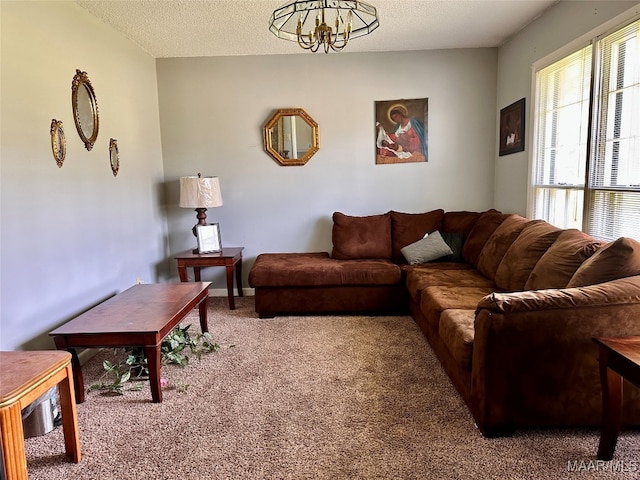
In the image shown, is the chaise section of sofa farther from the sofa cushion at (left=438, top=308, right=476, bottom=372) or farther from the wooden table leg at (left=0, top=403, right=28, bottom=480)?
the wooden table leg at (left=0, top=403, right=28, bottom=480)

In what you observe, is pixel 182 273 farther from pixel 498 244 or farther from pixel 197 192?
pixel 498 244

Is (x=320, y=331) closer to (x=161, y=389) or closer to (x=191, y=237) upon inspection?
(x=161, y=389)

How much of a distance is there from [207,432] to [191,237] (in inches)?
113

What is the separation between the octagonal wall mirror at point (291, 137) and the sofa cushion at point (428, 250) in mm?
1469

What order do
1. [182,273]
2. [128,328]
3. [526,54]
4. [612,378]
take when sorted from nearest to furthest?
[612,378]
[128,328]
[526,54]
[182,273]

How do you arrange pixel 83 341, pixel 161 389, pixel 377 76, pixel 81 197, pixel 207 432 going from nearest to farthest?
1. pixel 207 432
2. pixel 83 341
3. pixel 161 389
4. pixel 81 197
5. pixel 377 76

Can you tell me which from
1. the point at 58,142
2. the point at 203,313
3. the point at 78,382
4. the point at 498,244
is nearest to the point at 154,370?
the point at 78,382

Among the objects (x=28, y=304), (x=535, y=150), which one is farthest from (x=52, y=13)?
(x=535, y=150)

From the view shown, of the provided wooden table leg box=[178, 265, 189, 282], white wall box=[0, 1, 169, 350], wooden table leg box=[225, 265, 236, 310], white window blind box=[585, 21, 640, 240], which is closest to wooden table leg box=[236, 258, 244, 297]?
wooden table leg box=[225, 265, 236, 310]

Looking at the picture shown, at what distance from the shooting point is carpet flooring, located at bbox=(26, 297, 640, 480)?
1.82m

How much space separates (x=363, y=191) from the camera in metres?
4.61

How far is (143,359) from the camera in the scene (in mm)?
2805

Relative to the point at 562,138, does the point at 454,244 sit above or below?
below

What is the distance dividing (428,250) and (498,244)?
788 millimetres
